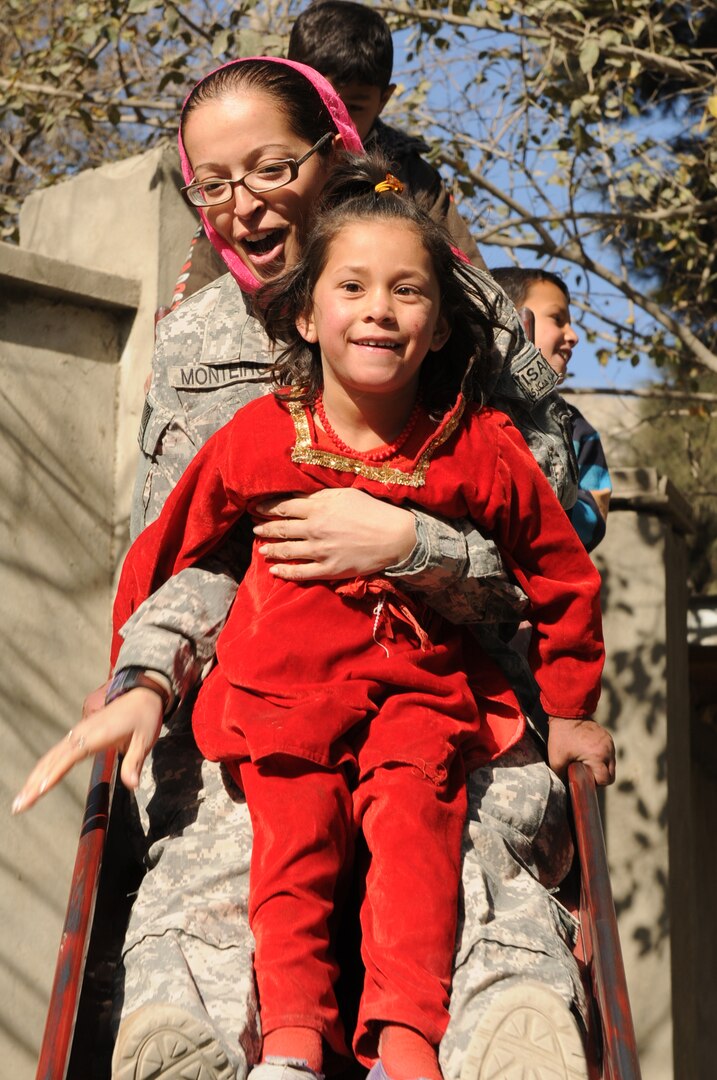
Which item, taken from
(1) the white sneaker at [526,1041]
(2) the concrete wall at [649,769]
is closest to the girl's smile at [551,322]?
(2) the concrete wall at [649,769]

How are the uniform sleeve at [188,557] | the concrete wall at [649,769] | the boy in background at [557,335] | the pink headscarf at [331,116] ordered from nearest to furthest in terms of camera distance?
the uniform sleeve at [188,557], the pink headscarf at [331,116], the boy in background at [557,335], the concrete wall at [649,769]

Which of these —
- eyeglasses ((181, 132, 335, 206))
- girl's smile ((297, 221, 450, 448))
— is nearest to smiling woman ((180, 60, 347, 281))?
eyeglasses ((181, 132, 335, 206))

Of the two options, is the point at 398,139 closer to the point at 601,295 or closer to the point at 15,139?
the point at 601,295

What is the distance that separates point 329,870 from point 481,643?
2.07 feet

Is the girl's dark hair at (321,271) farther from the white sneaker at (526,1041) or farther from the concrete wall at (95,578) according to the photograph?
the concrete wall at (95,578)

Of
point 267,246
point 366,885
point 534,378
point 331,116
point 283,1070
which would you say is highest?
point 331,116

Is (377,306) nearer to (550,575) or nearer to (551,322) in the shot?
(550,575)

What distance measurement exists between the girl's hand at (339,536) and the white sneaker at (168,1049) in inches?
29.7

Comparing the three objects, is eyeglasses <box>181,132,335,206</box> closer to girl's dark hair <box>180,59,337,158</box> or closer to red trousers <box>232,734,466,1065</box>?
girl's dark hair <box>180,59,337,158</box>

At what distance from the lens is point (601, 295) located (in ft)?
24.9

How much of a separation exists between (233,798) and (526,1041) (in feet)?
2.13

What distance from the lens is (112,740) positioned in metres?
2.29

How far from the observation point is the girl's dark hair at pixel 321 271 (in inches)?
98.5

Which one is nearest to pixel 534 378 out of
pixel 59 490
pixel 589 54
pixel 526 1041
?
pixel 526 1041
